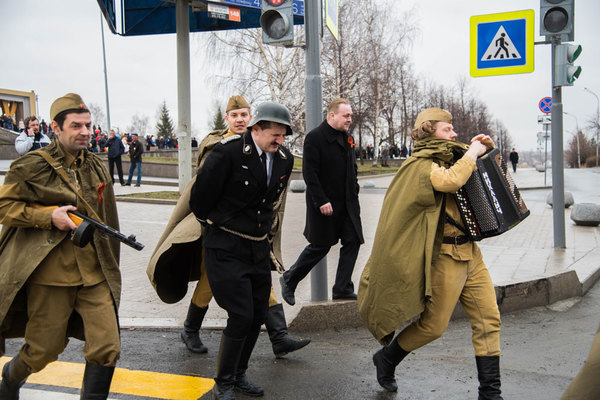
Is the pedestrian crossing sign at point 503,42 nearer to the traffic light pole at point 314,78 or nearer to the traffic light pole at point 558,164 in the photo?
the traffic light pole at point 558,164

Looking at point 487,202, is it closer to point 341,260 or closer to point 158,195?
point 341,260

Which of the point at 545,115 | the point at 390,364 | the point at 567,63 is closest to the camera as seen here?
the point at 390,364

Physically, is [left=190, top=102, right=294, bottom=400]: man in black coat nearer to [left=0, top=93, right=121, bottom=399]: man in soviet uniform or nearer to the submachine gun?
the submachine gun

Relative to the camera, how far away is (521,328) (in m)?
5.38

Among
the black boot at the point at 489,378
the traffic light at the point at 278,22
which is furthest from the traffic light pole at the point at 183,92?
the black boot at the point at 489,378

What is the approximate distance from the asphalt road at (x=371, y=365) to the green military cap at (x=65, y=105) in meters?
1.87

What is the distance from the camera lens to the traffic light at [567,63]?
8.05 meters

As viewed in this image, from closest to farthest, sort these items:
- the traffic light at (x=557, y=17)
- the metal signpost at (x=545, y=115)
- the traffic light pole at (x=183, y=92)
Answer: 1. the traffic light at (x=557, y=17)
2. the traffic light pole at (x=183, y=92)
3. the metal signpost at (x=545, y=115)

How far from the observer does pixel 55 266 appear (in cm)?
319

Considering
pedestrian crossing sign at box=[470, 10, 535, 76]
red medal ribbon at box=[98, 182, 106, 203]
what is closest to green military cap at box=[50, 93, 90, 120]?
red medal ribbon at box=[98, 182, 106, 203]

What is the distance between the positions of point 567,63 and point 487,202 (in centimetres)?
551

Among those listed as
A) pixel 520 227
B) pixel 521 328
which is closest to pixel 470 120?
pixel 520 227

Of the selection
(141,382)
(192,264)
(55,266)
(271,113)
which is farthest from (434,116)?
(141,382)

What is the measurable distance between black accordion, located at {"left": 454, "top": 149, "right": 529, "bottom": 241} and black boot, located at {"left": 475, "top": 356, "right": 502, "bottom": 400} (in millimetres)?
755
